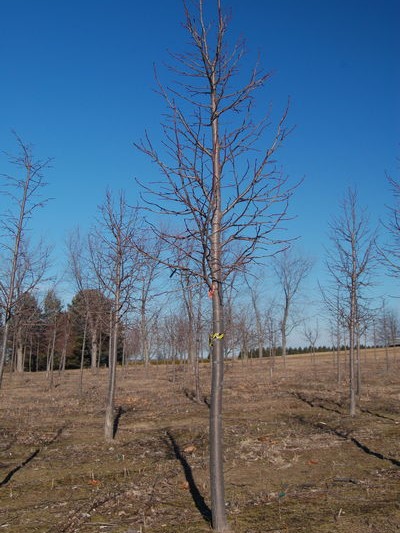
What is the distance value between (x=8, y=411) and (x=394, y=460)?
12.3 meters

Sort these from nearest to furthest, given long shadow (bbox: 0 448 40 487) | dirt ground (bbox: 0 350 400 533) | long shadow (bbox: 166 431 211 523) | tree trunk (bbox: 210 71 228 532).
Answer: tree trunk (bbox: 210 71 228 532), dirt ground (bbox: 0 350 400 533), long shadow (bbox: 166 431 211 523), long shadow (bbox: 0 448 40 487)

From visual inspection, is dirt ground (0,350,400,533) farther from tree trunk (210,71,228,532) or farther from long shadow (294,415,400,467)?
tree trunk (210,71,228,532)

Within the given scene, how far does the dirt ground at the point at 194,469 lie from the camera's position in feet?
17.7

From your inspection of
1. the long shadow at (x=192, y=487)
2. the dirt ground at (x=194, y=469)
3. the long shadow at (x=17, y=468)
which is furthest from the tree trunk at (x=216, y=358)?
the long shadow at (x=17, y=468)

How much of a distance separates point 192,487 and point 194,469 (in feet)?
3.59

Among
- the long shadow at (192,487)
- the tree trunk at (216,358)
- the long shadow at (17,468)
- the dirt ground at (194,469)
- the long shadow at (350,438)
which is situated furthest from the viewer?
the long shadow at (350,438)

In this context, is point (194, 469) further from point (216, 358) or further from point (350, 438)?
point (350, 438)

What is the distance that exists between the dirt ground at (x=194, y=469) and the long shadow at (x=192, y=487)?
16 mm

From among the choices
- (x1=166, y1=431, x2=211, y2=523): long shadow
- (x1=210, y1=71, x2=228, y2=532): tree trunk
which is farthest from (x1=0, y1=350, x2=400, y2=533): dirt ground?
(x1=210, y1=71, x2=228, y2=532): tree trunk

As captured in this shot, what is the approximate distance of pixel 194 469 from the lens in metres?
7.98

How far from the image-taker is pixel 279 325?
41438mm

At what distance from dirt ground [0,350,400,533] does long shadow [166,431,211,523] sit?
2 centimetres

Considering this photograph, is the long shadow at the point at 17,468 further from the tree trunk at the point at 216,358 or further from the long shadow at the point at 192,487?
the tree trunk at the point at 216,358

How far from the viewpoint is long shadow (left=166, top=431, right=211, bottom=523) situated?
5.63 m
